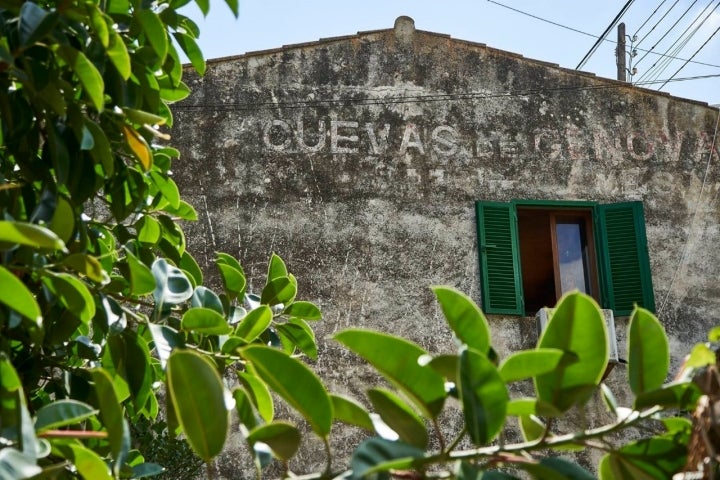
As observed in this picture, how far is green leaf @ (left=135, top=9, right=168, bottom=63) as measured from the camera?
206 centimetres

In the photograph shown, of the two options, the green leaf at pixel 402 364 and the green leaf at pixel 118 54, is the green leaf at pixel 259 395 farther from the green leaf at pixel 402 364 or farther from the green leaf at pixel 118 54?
the green leaf at pixel 402 364

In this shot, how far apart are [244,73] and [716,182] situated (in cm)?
432

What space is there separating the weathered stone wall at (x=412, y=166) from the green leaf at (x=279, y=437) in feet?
22.8

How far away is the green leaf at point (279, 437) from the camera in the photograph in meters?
1.34

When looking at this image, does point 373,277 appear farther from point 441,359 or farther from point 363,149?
point 441,359

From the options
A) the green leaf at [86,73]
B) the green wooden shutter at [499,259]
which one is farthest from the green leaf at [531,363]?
the green wooden shutter at [499,259]

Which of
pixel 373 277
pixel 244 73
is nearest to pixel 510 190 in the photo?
pixel 373 277

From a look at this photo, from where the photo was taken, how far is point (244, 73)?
29.8 feet

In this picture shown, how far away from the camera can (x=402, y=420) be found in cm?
133

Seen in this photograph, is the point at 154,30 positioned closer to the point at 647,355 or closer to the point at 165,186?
the point at 165,186

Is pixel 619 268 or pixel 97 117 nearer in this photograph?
pixel 97 117

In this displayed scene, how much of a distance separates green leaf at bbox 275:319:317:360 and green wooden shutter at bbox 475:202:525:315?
569 cm

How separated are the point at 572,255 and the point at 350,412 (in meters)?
7.86

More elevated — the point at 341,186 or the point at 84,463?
the point at 341,186
